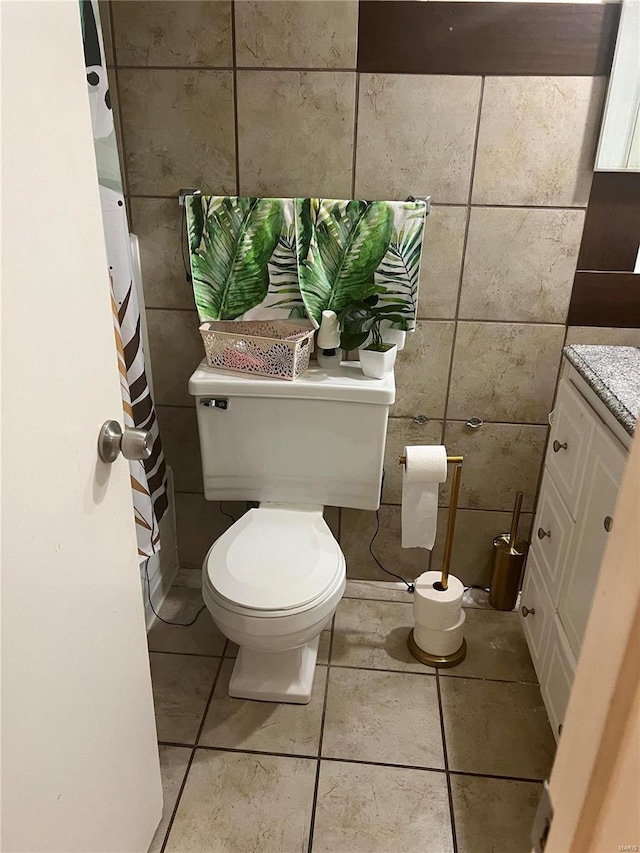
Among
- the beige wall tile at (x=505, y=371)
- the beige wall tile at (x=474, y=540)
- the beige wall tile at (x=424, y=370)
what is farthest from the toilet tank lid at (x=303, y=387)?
the beige wall tile at (x=474, y=540)

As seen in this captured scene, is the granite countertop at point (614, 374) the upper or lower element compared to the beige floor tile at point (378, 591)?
upper

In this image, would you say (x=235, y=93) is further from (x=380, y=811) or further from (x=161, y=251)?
(x=380, y=811)

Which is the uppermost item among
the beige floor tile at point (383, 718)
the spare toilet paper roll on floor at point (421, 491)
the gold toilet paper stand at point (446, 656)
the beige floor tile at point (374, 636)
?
the spare toilet paper roll on floor at point (421, 491)

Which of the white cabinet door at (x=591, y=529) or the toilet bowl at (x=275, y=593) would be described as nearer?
the white cabinet door at (x=591, y=529)

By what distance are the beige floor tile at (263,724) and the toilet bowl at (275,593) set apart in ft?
0.10

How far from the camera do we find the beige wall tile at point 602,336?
72.1 inches

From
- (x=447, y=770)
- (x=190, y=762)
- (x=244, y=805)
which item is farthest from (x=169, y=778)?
(x=447, y=770)

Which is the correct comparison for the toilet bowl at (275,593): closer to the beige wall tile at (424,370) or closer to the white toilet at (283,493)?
the white toilet at (283,493)

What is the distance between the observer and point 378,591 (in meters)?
2.21

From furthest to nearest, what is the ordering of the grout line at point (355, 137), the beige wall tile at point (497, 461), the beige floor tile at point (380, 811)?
the beige wall tile at point (497, 461) → the grout line at point (355, 137) → the beige floor tile at point (380, 811)

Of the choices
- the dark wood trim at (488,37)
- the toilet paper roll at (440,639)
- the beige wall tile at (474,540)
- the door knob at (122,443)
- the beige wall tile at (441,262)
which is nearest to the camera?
the door knob at (122,443)

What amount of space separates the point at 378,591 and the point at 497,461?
0.59 m

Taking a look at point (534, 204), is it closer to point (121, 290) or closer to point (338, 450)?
point (338, 450)

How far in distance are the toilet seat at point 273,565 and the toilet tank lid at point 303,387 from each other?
35 cm
